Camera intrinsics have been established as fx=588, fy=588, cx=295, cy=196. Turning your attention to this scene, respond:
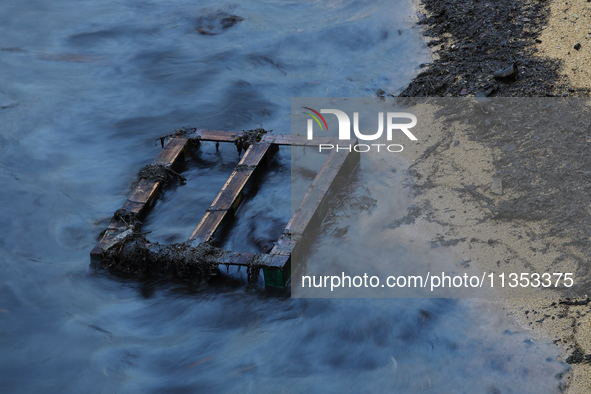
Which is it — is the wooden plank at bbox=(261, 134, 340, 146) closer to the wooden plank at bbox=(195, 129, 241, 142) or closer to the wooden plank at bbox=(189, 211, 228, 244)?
the wooden plank at bbox=(195, 129, 241, 142)

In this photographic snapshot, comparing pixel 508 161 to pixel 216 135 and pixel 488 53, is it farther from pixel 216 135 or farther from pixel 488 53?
pixel 216 135

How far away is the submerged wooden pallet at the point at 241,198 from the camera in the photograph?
5035 mm

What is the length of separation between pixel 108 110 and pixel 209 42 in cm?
238

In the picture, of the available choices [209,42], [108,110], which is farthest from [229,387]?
[209,42]

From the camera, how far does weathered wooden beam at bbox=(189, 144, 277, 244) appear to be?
17.8 ft

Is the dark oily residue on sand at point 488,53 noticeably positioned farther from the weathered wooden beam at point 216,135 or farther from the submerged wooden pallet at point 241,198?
the weathered wooden beam at point 216,135

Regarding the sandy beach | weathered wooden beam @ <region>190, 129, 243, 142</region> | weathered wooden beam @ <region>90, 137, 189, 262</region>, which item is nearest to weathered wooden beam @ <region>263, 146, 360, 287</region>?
the sandy beach

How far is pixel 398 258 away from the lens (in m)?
5.25

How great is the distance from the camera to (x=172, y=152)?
6.55 metres

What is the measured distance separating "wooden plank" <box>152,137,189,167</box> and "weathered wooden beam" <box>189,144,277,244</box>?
2.52ft

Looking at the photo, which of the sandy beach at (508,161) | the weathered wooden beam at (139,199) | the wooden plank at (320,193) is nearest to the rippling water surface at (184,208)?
the weathered wooden beam at (139,199)

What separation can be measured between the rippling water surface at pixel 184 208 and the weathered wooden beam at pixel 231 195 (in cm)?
22

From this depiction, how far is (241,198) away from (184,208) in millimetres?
603

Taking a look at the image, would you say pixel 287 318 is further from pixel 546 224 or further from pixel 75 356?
pixel 546 224
